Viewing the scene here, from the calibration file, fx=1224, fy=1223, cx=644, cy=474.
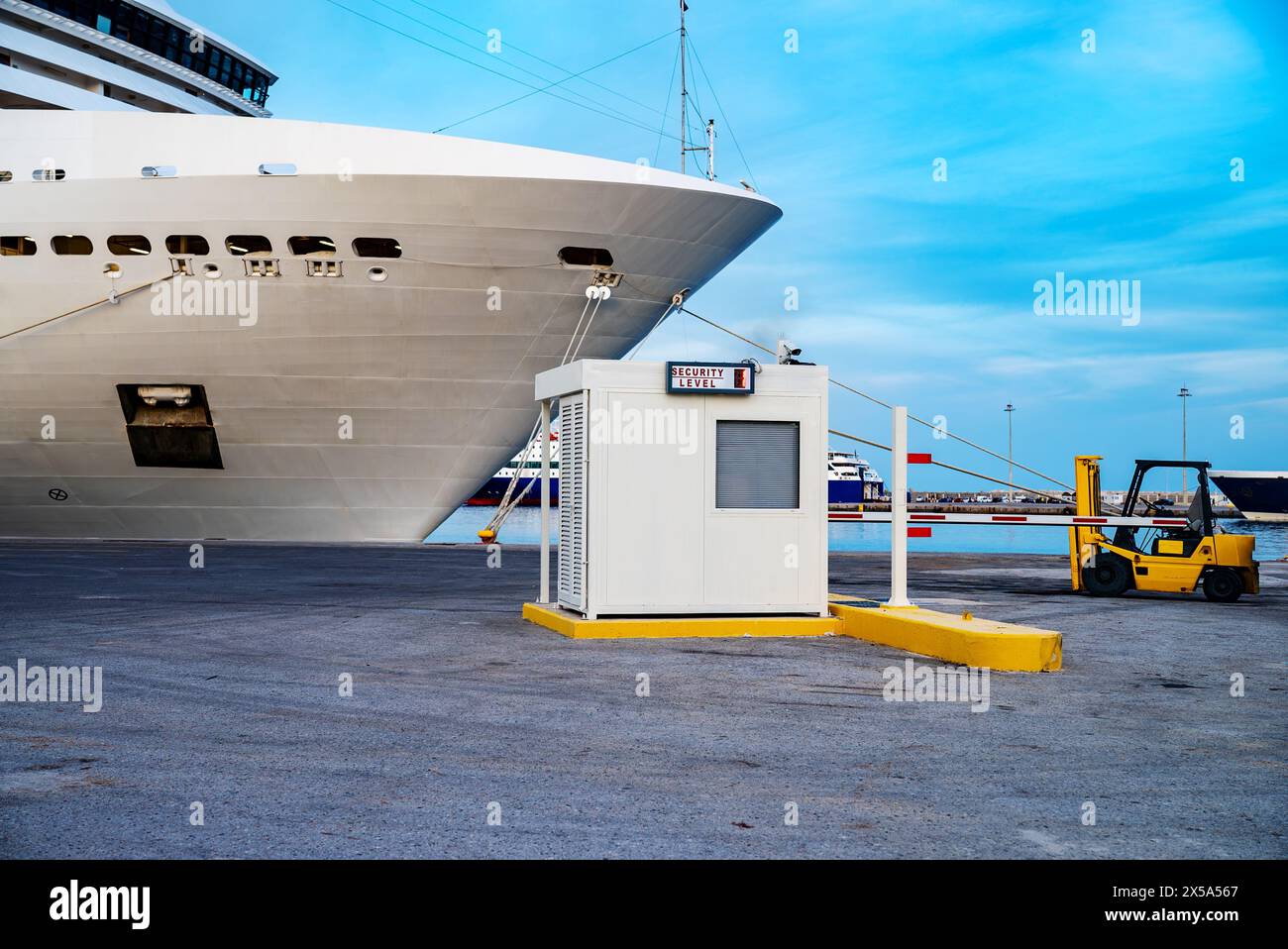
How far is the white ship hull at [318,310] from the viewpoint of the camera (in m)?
19.5

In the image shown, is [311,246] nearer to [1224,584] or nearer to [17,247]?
[17,247]

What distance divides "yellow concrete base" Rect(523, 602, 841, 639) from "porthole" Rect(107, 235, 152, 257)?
501 inches

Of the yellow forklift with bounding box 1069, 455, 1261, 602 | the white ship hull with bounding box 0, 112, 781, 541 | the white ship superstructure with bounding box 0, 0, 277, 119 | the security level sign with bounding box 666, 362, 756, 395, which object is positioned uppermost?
the white ship superstructure with bounding box 0, 0, 277, 119

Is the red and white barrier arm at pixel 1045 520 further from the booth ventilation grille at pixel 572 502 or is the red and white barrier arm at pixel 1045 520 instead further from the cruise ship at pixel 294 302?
the cruise ship at pixel 294 302

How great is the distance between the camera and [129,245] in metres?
20.2

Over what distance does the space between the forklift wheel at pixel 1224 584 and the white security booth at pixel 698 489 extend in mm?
6829

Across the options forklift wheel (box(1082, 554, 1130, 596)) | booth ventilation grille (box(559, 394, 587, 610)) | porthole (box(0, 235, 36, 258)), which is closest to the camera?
booth ventilation grille (box(559, 394, 587, 610))

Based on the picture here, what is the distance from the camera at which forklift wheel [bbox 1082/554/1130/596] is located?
15.9 meters

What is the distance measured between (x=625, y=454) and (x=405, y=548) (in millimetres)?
14471

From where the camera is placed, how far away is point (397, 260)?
65.7 ft

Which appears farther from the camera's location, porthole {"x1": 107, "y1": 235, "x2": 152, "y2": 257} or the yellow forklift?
porthole {"x1": 107, "y1": 235, "x2": 152, "y2": 257}

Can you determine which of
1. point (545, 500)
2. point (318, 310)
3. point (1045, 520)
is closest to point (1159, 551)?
point (1045, 520)

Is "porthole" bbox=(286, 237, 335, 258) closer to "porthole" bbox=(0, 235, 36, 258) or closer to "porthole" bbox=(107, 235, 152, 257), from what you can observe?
"porthole" bbox=(107, 235, 152, 257)

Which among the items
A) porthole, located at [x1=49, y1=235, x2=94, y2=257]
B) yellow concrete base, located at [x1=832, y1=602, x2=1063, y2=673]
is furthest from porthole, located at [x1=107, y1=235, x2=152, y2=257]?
yellow concrete base, located at [x1=832, y1=602, x2=1063, y2=673]
